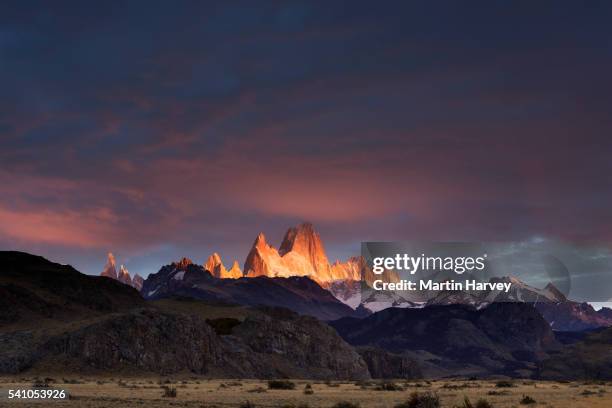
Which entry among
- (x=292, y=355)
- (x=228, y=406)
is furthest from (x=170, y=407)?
(x=292, y=355)

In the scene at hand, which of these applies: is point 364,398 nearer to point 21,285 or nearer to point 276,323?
point 276,323

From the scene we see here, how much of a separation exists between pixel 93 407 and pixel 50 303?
15570cm

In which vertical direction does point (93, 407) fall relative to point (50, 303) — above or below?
below

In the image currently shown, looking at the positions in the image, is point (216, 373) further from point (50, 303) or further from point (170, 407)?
point (170, 407)

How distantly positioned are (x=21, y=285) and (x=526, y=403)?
17752 centimetres

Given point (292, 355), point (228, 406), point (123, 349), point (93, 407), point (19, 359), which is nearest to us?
point (93, 407)

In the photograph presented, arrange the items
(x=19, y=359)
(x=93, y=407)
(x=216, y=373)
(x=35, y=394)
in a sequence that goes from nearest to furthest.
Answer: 1. (x=93, y=407)
2. (x=35, y=394)
3. (x=19, y=359)
4. (x=216, y=373)

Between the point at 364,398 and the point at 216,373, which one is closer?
the point at 364,398

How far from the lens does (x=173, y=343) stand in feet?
477

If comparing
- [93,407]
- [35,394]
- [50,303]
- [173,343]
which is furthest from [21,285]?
[93,407]

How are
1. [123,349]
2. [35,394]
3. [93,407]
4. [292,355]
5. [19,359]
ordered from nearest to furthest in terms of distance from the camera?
[93,407] < [35,394] < [19,359] < [123,349] < [292,355]

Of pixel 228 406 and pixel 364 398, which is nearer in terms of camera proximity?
pixel 228 406

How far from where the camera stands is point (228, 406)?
43.8m

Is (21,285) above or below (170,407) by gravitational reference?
above
